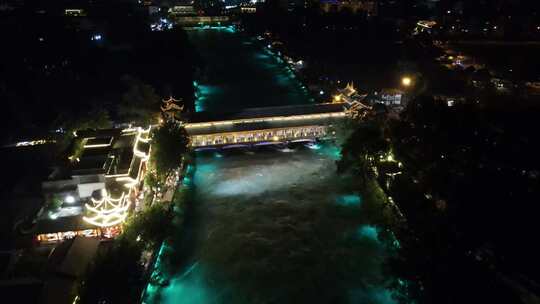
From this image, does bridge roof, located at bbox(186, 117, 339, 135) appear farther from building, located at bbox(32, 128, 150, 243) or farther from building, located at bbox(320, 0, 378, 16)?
building, located at bbox(320, 0, 378, 16)

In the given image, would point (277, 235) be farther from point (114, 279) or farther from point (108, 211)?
point (114, 279)

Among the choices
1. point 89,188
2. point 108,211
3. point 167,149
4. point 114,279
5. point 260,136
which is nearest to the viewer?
point 114,279

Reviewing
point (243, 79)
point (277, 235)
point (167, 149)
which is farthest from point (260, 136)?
point (243, 79)

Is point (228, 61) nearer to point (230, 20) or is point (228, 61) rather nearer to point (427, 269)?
point (230, 20)

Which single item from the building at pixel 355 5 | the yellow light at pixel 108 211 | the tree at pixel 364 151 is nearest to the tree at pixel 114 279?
the yellow light at pixel 108 211

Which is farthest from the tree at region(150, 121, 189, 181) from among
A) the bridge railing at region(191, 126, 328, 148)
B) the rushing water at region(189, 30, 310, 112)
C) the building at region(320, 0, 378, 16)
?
the building at region(320, 0, 378, 16)

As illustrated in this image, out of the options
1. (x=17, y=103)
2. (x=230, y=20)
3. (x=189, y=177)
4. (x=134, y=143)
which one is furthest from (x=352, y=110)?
(x=230, y=20)
